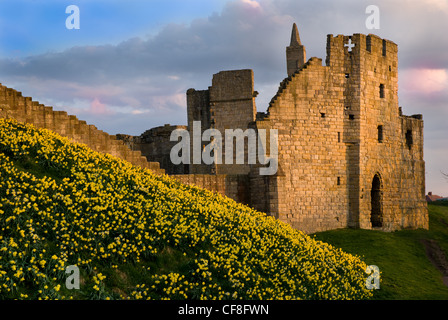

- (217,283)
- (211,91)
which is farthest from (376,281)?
(211,91)

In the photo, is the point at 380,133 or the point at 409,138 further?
the point at 409,138

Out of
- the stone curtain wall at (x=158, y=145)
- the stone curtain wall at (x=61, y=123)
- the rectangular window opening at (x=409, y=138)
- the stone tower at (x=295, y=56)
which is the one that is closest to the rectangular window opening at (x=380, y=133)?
the rectangular window opening at (x=409, y=138)

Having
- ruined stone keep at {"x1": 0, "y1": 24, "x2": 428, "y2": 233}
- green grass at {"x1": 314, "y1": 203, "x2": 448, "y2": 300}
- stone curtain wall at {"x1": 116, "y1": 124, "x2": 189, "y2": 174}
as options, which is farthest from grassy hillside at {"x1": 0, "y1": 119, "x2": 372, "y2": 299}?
stone curtain wall at {"x1": 116, "y1": 124, "x2": 189, "y2": 174}

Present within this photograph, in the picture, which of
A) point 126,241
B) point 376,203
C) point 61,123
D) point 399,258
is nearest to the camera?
point 126,241

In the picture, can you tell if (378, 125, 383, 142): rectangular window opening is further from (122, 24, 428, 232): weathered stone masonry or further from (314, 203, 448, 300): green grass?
(314, 203, 448, 300): green grass

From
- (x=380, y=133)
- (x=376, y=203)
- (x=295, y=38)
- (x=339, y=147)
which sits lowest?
(x=376, y=203)

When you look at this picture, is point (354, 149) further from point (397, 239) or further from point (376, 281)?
point (376, 281)

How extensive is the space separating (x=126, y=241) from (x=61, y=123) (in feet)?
31.9

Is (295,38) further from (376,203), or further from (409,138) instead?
(376,203)

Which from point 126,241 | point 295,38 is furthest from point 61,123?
point 295,38

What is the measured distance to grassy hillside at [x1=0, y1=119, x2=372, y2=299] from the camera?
12.9 meters
